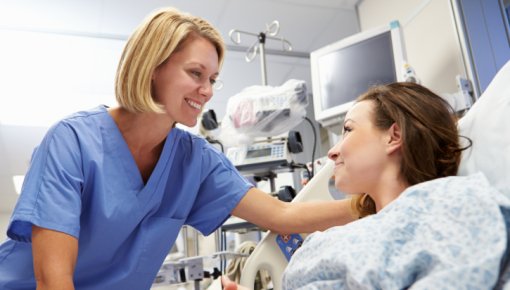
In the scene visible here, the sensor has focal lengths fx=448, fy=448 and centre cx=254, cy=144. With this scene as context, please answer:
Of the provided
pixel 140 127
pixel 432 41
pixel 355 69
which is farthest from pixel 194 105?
pixel 432 41

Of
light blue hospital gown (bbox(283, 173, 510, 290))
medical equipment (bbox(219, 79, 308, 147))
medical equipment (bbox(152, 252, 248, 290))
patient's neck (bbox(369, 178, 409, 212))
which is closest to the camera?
light blue hospital gown (bbox(283, 173, 510, 290))

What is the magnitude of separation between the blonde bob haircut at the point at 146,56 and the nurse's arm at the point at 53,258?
395mm

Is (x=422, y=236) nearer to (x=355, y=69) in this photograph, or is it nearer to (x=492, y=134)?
(x=492, y=134)

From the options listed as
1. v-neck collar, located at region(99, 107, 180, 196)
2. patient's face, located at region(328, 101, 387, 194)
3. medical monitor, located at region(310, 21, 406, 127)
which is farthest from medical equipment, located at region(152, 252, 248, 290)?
medical monitor, located at region(310, 21, 406, 127)

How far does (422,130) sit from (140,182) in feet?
2.43

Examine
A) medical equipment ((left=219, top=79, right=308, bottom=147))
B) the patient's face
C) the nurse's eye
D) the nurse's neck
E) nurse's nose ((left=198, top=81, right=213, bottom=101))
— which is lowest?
the patient's face

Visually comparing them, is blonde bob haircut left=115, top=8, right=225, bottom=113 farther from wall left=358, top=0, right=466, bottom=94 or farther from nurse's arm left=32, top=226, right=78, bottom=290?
wall left=358, top=0, right=466, bottom=94

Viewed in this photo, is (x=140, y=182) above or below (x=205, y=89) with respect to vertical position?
below

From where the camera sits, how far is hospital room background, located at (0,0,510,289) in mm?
2156

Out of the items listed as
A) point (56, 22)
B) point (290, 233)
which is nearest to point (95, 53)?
point (56, 22)

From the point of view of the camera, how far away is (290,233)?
1.27 m

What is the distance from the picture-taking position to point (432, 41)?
2.39 metres

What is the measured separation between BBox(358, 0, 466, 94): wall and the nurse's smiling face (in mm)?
1454

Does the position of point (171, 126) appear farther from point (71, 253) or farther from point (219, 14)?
point (219, 14)
